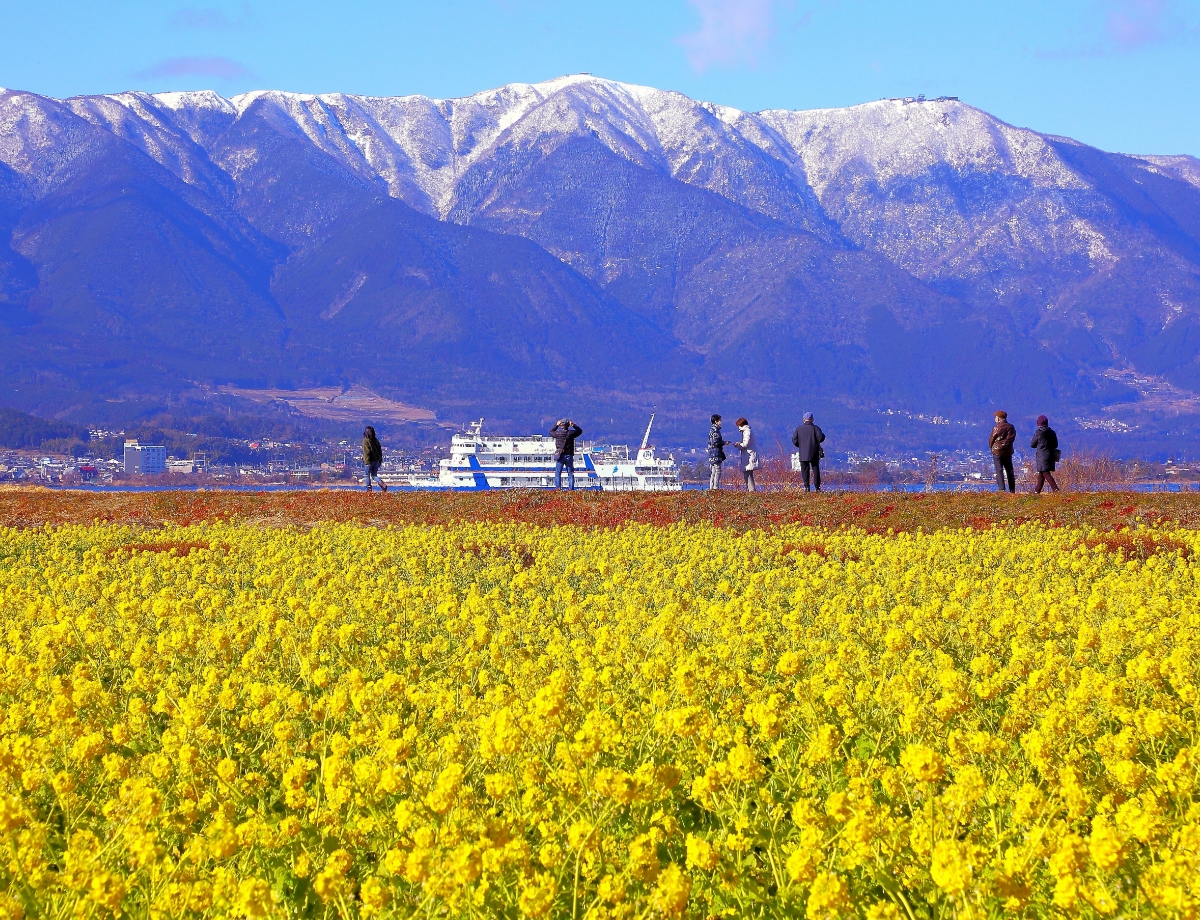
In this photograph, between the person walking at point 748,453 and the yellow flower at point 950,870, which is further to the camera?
the person walking at point 748,453

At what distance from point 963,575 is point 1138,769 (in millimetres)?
7238

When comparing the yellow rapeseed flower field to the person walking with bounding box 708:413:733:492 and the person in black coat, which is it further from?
the person walking with bounding box 708:413:733:492

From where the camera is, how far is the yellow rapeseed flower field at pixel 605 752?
412cm

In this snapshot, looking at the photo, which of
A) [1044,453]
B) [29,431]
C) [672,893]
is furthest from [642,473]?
[29,431]

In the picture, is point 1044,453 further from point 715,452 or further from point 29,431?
point 29,431

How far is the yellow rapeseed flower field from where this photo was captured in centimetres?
412

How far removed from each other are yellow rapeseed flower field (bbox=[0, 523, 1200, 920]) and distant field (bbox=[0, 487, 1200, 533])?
7.12m

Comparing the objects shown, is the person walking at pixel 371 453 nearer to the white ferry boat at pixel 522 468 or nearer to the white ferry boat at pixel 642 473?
the white ferry boat at pixel 642 473

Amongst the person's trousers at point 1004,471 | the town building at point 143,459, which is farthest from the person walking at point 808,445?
the town building at point 143,459

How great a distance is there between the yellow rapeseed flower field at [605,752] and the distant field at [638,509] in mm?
7119

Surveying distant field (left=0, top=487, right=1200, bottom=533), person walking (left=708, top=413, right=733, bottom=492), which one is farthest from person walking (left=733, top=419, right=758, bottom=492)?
distant field (left=0, top=487, right=1200, bottom=533)

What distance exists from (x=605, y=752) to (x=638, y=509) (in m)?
15.0

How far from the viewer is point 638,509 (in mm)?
20672

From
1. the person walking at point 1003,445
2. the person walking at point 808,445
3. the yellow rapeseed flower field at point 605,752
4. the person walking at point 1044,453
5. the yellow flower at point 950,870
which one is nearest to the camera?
the yellow flower at point 950,870
